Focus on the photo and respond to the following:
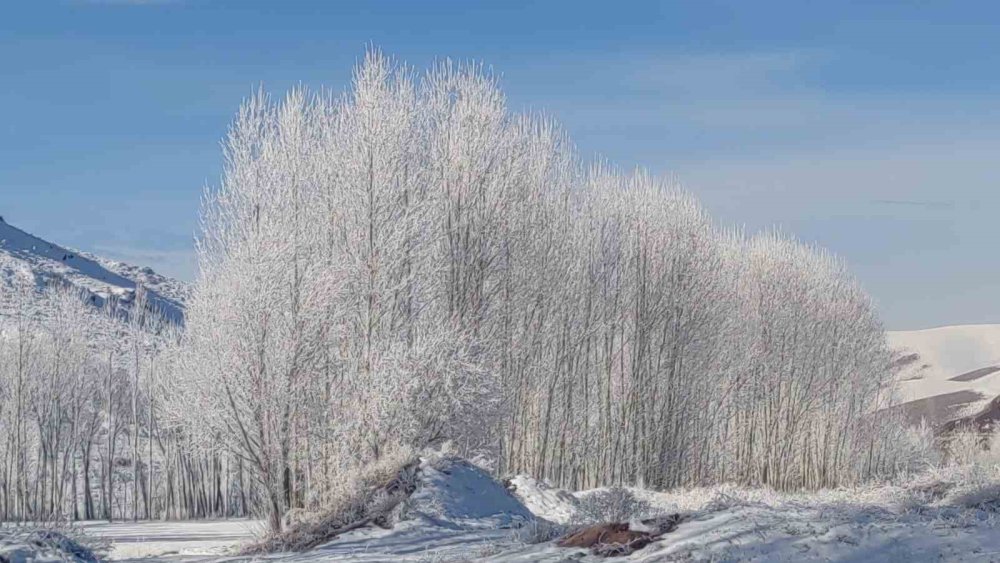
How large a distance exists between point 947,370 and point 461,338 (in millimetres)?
90276

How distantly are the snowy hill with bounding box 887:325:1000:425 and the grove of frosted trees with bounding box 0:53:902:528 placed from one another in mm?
19526

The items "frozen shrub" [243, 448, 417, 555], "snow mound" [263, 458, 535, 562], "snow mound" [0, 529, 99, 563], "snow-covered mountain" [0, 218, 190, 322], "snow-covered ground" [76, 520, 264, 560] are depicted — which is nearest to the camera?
"snow mound" [0, 529, 99, 563]

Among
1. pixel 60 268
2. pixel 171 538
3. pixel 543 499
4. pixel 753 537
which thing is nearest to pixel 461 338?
pixel 543 499

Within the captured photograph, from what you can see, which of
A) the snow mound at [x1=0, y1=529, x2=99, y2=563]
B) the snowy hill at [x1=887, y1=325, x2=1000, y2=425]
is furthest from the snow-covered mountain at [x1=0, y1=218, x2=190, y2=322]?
the snow mound at [x1=0, y1=529, x2=99, y2=563]

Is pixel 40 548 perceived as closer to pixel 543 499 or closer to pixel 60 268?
pixel 543 499

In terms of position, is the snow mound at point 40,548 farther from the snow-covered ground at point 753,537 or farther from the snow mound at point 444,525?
the snow mound at point 444,525

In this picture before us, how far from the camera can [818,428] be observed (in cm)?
4644

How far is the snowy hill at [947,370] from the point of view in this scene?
72.9 m

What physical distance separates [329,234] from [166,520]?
2515 cm

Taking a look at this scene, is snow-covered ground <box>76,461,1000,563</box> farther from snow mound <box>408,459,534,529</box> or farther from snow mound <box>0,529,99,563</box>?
snow mound <box>0,529,99,563</box>

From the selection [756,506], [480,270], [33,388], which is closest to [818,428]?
[480,270]

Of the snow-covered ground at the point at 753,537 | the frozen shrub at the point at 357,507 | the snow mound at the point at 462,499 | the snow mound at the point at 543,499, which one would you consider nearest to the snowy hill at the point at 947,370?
the snow mound at the point at 543,499

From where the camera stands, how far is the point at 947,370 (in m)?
103

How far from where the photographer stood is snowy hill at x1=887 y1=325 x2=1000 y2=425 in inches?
2869
